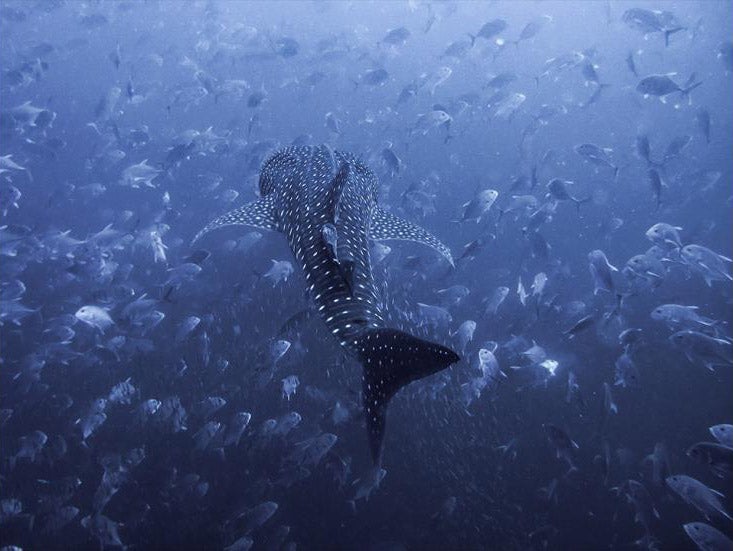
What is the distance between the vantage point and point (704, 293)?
14.4m

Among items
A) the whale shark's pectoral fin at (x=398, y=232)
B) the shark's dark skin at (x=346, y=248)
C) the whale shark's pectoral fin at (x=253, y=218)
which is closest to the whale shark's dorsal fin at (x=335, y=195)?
the shark's dark skin at (x=346, y=248)

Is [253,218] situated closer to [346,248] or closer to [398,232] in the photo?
[398,232]

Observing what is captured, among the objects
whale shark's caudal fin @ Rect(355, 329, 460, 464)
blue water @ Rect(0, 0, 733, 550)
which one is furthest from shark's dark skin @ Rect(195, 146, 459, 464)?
blue water @ Rect(0, 0, 733, 550)

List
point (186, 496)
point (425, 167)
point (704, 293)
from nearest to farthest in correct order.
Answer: point (186, 496) → point (704, 293) → point (425, 167)

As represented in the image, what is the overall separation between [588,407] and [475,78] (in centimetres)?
4205

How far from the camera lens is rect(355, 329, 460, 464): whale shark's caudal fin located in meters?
3.13

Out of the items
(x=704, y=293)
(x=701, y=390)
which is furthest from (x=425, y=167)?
(x=701, y=390)

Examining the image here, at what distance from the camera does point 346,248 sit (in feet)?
14.7

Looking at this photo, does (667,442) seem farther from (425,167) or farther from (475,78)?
(475,78)

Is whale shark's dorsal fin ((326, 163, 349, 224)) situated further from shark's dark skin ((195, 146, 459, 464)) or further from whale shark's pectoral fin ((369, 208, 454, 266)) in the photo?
whale shark's pectoral fin ((369, 208, 454, 266))

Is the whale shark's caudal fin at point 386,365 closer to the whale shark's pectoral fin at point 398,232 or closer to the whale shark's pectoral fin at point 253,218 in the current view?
the whale shark's pectoral fin at point 398,232

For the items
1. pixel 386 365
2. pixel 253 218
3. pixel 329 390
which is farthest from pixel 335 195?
pixel 329 390

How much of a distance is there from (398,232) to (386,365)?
3.17 m

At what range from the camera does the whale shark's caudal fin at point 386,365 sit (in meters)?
3.13
